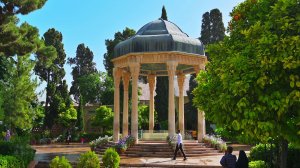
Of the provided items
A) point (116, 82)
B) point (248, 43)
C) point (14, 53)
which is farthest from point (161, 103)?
point (248, 43)

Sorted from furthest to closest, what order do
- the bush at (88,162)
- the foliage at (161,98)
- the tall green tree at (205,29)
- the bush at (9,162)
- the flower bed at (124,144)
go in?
1. the tall green tree at (205,29)
2. the foliage at (161,98)
3. the flower bed at (124,144)
4. the bush at (88,162)
5. the bush at (9,162)

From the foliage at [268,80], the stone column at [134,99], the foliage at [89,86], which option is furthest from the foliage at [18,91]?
the foliage at [268,80]

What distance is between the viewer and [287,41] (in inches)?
268

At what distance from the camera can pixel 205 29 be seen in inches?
2031

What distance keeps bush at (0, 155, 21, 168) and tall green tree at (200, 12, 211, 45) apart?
40008 millimetres

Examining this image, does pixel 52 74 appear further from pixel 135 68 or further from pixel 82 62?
pixel 135 68

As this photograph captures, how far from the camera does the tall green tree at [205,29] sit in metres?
51.2

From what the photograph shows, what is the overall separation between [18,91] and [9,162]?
2421 centimetres

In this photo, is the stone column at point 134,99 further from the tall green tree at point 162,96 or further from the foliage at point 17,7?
the tall green tree at point 162,96

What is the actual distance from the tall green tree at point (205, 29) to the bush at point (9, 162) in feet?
131

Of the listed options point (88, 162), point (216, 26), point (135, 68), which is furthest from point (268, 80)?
point (216, 26)

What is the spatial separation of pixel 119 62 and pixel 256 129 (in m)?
19.5

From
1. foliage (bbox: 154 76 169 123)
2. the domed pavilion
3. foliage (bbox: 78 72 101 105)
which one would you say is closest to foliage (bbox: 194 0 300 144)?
the domed pavilion

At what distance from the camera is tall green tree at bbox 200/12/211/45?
5120 cm
